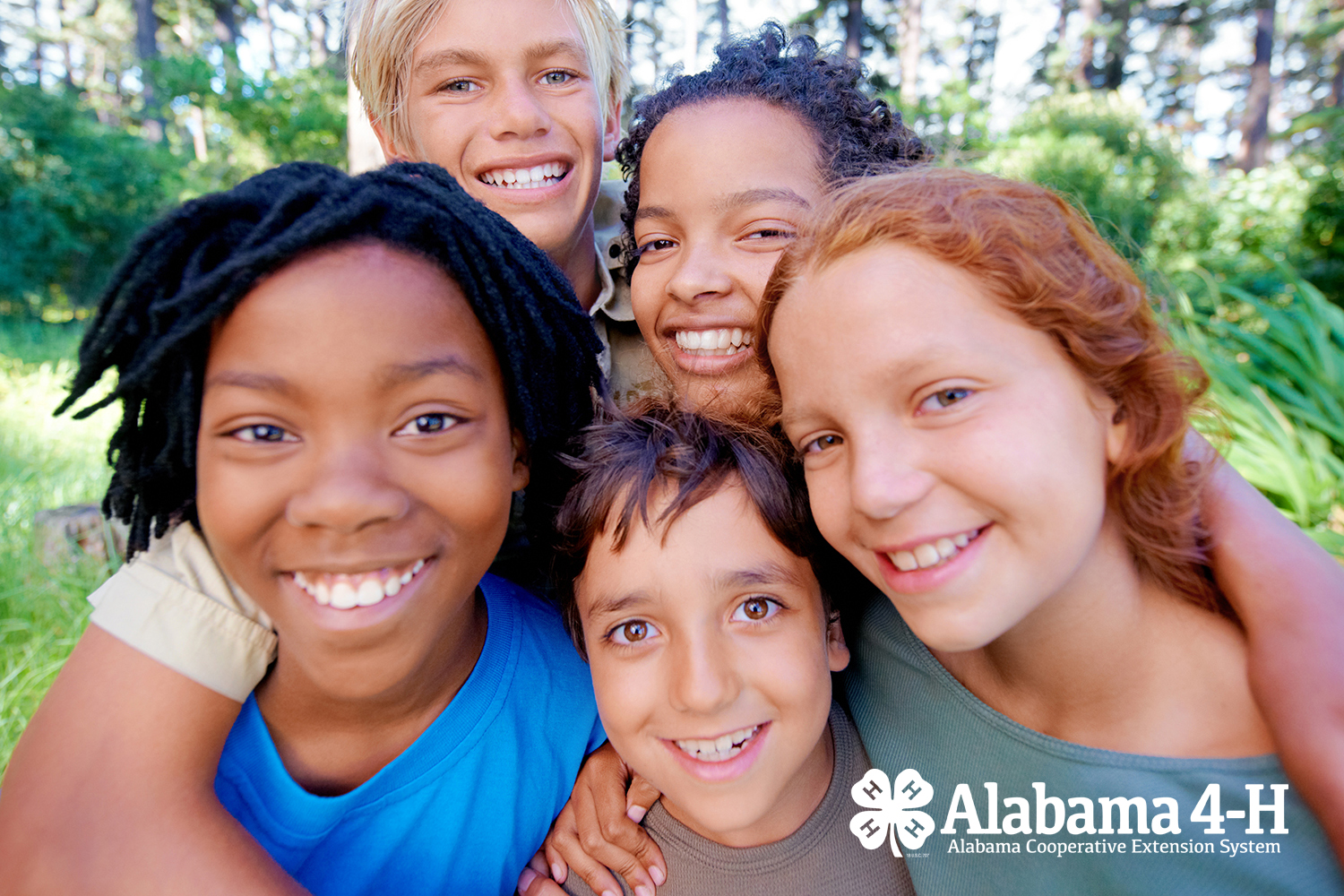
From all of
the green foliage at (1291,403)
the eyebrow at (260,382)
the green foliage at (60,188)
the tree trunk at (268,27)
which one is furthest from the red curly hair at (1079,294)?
the tree trunk at (268,27)

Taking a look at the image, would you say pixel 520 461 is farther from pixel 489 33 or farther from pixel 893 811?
pixel 489 33

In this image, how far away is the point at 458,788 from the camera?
1.87 meters

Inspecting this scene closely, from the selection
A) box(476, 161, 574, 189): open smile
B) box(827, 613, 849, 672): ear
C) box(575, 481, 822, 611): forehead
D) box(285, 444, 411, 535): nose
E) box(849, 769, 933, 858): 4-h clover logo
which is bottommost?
box(849, 769, 933, 858): 4-h clover logo

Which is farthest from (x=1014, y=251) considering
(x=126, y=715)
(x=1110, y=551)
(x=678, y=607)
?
(x=126, y=715)

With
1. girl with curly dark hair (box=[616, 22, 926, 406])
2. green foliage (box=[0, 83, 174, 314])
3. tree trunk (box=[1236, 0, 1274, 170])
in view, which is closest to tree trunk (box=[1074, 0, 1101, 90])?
tree trunk (box=[1236, 0, 1274, 170])

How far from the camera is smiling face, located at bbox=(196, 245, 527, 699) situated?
1.42m

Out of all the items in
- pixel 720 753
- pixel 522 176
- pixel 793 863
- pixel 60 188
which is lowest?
pixel 793 863

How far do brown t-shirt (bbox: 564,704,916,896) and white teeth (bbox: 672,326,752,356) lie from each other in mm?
1171

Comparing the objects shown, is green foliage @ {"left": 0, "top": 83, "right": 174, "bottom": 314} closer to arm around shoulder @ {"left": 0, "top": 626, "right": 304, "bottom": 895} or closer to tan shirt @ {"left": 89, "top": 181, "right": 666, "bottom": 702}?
tan shirt @ {"left": 89, "top": 181, "right": 666, "bottom": 702}

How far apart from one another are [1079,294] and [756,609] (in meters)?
0.91

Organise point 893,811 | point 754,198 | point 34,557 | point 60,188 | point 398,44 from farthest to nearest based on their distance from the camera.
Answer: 1. point 60,188
2. point 34,557
3. point 398,44
4. point 754,198
5. point 893,811

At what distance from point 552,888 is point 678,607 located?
79 centimetres

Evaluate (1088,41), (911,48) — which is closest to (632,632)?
(911,48)

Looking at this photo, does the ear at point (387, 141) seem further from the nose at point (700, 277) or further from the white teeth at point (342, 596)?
the white teeth at point (342, 596)
